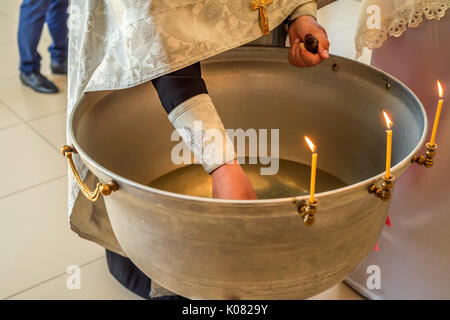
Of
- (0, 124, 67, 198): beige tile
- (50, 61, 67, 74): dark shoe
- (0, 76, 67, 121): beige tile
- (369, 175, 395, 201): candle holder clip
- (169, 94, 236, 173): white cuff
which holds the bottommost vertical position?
(369, 175, 395, 201): candle holder clip

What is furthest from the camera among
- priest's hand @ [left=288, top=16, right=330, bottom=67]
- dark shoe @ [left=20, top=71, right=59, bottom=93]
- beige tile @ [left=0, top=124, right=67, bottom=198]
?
dark shoe @ [left=20, top=71, right=59, bottom=93]

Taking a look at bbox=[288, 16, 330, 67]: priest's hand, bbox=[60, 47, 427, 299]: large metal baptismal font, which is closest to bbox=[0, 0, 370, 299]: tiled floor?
bbox=[60, 47, 427, 299]: large metal baptismal font

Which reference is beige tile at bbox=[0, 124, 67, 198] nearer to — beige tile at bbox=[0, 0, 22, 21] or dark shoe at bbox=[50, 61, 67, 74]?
dark shoe at bbox=[50, 61, 67, 74]

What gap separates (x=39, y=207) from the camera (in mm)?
1472

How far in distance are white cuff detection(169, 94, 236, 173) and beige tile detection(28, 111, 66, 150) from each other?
119 cm

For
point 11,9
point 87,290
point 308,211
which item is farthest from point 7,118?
point 308,211

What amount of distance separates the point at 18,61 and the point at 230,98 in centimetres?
170

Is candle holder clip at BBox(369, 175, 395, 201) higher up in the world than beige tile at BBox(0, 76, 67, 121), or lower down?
lower down

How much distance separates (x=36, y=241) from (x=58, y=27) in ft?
3.79

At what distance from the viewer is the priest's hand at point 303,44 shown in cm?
74

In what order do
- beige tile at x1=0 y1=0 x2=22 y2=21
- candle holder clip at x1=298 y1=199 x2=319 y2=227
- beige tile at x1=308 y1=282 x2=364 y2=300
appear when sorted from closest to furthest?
1. candle holder clip at x1=298 y1=199 x2=319 y2=227
2. beige tile at x1=308 y1=282 x2=364 y2=300
3. beige tile at x1=0 y1=0 x2=22 y2=21

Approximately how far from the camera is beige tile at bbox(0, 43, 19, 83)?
2.22m

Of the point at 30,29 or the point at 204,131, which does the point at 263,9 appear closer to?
the point at 204,131
